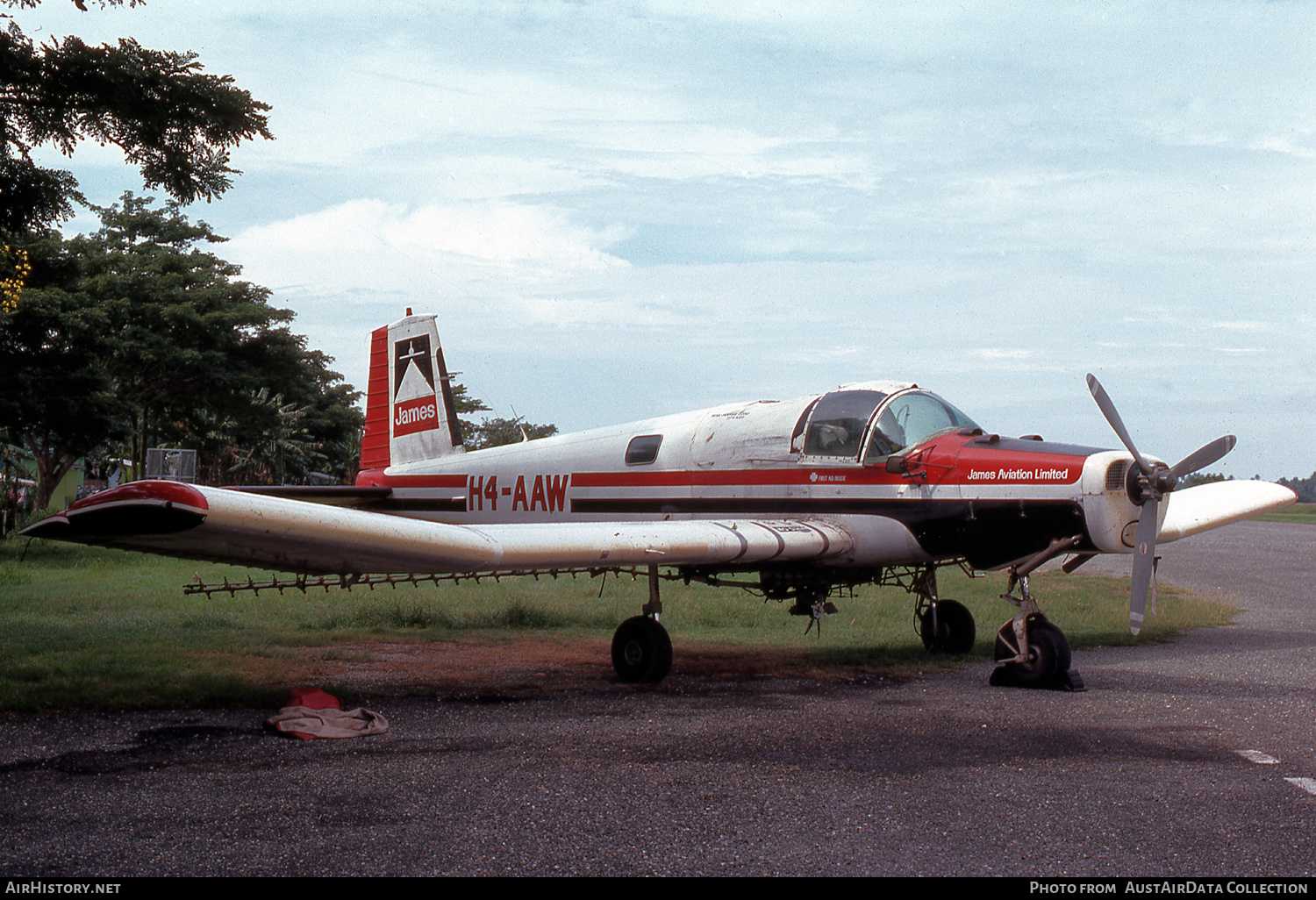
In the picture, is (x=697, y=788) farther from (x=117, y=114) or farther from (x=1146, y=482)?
(x=117, y=114)

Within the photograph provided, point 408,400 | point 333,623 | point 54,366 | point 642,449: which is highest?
point 54,366

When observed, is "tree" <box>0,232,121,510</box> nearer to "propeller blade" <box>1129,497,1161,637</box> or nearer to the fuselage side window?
the fuselage side window

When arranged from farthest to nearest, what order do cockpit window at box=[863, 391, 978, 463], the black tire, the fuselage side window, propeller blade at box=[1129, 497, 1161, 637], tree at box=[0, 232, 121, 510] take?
tree at box=[0, 232, 121, 510] < the fuselage side window < cockpit window at box=[863, 391, 978, 463] < the black tire < propeller blade at box=[1129, 497, 1161, 637]

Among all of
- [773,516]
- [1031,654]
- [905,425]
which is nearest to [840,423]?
[905,425]

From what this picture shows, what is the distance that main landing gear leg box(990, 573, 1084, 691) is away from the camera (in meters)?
8.77

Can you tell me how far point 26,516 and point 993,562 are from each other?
96.4ft

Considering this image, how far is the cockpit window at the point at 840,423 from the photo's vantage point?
387 inches

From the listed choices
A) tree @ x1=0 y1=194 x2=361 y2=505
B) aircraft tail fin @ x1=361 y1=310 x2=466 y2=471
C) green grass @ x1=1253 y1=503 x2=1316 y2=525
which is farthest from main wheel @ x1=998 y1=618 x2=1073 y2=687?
green grass @ x1=1253 y1=503 x2=1316 y2=525

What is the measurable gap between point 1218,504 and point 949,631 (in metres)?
4.18

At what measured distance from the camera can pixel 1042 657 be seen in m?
8.80

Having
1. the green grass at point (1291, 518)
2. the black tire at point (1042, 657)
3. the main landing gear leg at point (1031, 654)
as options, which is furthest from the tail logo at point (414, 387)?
the green grass at point (1291, 518)

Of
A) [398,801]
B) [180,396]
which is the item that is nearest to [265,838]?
[398,801]

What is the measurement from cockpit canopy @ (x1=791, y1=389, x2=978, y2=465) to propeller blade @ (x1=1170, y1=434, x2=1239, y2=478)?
1.87 meters
